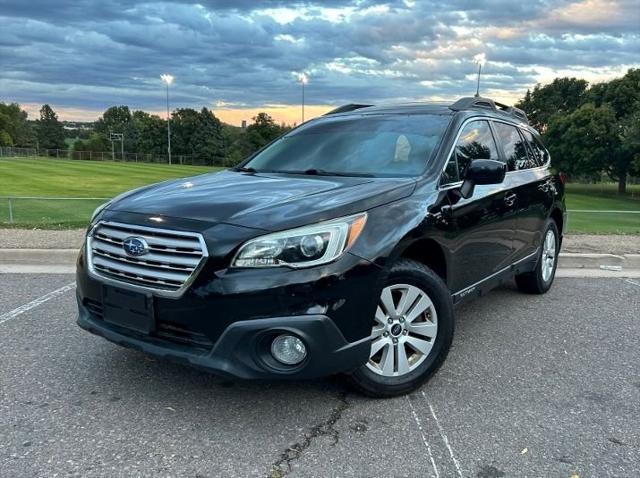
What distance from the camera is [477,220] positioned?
4.27 metres

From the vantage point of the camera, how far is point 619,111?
158ft

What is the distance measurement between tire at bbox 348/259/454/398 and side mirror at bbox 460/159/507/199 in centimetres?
81

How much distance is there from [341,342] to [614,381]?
2.14 m

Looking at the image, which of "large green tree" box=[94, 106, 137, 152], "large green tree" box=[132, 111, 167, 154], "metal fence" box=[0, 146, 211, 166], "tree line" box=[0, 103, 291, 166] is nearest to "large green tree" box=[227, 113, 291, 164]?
"tree line" box=[0, 103, 291, 166]

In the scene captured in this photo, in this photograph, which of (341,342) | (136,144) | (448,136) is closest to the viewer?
(341,342)

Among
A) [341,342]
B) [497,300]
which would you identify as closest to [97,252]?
[341,342]

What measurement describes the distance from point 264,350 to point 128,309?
2.66 feet

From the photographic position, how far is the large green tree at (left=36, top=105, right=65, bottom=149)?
122688mm

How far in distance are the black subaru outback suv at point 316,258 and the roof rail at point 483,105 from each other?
0.15 metres

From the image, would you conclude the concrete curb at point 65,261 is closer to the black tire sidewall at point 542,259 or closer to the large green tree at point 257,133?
the black tire sidewall at point 542,259

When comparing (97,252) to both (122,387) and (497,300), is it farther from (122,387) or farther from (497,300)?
(497,300)

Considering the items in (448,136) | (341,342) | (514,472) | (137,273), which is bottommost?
(514,472)

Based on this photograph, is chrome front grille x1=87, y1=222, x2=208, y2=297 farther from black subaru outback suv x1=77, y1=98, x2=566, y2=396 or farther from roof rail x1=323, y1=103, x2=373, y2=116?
roof rail x1=323, y1=103, x2=373, y2=116

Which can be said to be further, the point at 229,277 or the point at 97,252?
the point at 97,252
